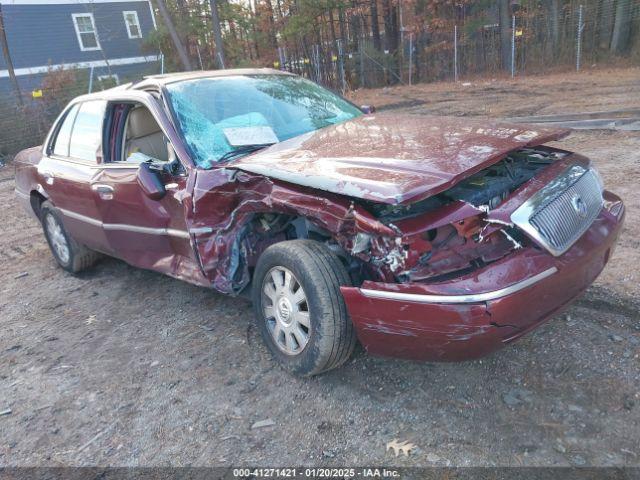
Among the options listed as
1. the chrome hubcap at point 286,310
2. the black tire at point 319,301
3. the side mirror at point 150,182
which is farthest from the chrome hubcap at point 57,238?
the black tire at point 319,301

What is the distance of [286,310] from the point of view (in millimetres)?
3025

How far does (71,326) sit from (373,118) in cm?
294

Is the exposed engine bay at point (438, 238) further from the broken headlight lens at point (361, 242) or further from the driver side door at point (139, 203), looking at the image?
the driver side door at point (139, 203)

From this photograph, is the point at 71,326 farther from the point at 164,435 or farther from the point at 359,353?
the point at 359,353

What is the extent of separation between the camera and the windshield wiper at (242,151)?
3.48 m

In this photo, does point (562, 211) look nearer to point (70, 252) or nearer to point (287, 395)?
point (287, 395)

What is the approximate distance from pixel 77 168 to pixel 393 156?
3011mm

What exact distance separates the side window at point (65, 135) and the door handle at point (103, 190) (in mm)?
930

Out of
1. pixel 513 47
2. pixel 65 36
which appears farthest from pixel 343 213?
pixel 65 36

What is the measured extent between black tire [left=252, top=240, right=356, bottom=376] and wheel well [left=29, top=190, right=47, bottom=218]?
3624 mm

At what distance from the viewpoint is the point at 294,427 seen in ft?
9.07

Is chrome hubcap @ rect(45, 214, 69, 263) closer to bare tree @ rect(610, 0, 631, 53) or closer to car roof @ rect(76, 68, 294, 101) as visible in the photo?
car roof @ rect(76, 68, 294, 101)

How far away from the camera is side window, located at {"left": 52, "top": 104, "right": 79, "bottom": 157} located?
4.95m

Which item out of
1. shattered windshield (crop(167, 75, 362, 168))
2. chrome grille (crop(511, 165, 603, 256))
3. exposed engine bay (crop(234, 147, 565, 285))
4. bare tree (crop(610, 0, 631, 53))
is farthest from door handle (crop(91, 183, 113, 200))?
bare tree (crop(610, 0, 631, 53))
